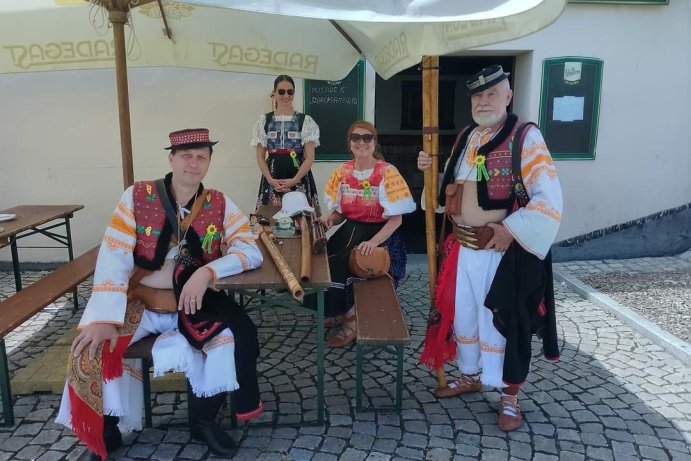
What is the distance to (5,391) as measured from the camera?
2.94 m

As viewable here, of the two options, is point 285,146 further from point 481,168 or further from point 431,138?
point 481,168

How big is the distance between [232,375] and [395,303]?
114cm

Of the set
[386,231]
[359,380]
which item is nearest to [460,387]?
[359,380]

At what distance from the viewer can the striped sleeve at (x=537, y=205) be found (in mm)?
2762

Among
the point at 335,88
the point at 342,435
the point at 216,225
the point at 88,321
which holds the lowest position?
the point at 342,435

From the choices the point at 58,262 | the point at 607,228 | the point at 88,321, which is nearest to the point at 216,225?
the point at 88,321

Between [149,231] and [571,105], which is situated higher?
[571,105]

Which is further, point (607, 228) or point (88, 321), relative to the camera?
point (607, 228)

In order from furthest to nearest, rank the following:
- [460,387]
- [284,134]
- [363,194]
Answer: [284,134] < [363,194] < [460,387]

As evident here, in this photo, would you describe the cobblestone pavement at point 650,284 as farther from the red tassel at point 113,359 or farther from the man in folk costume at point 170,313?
the red tassel at point 113,359

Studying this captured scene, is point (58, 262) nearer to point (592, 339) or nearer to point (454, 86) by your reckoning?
point (592, 339)

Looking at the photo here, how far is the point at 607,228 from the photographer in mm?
6375

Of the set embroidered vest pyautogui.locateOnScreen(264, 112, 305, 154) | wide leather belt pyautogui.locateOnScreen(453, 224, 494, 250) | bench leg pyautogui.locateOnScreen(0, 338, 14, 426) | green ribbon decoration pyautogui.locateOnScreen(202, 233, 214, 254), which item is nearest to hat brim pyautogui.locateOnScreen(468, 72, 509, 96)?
wide leather belt pyautogui.locateOnScreen(453, 224, 494, 250)

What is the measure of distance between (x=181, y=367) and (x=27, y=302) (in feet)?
4.08
